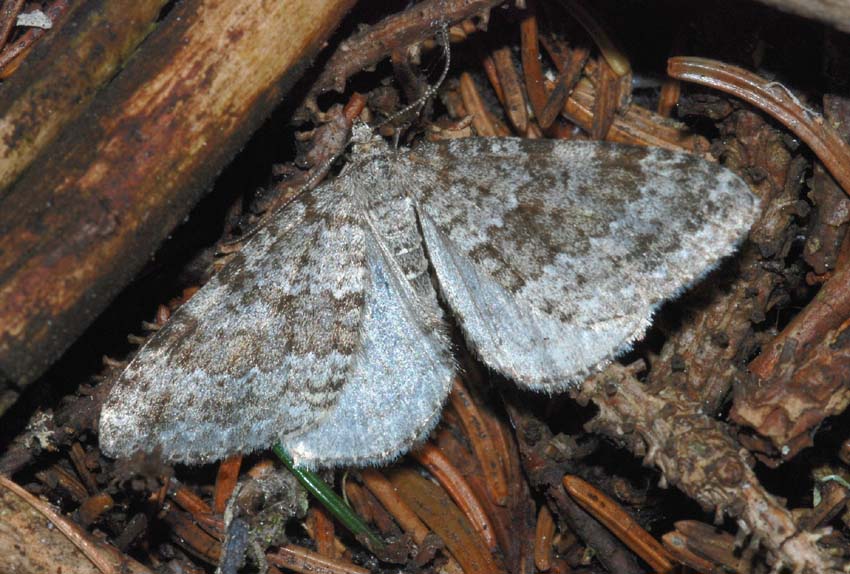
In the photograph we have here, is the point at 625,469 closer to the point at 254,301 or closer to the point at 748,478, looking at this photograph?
the point at 748,478

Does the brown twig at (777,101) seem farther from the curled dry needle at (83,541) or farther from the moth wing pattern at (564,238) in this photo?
the curled dry needle at (83,541)

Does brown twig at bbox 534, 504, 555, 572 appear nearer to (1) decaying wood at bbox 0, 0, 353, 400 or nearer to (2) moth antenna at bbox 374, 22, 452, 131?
(2) moth antenna at bbox 374, 22, 452, 131

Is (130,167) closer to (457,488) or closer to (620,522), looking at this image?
(457,488)

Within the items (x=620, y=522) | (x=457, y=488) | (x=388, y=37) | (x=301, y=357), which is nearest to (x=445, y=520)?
(x=457, y=488)

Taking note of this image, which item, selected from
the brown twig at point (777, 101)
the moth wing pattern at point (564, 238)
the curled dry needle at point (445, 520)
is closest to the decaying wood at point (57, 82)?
the moth wing pattern at point (564, 238)

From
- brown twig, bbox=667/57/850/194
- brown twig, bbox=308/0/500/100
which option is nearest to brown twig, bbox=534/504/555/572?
brown twig, bbox=667/57/850/194

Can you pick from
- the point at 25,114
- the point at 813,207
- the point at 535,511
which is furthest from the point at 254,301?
the point at 813,207
